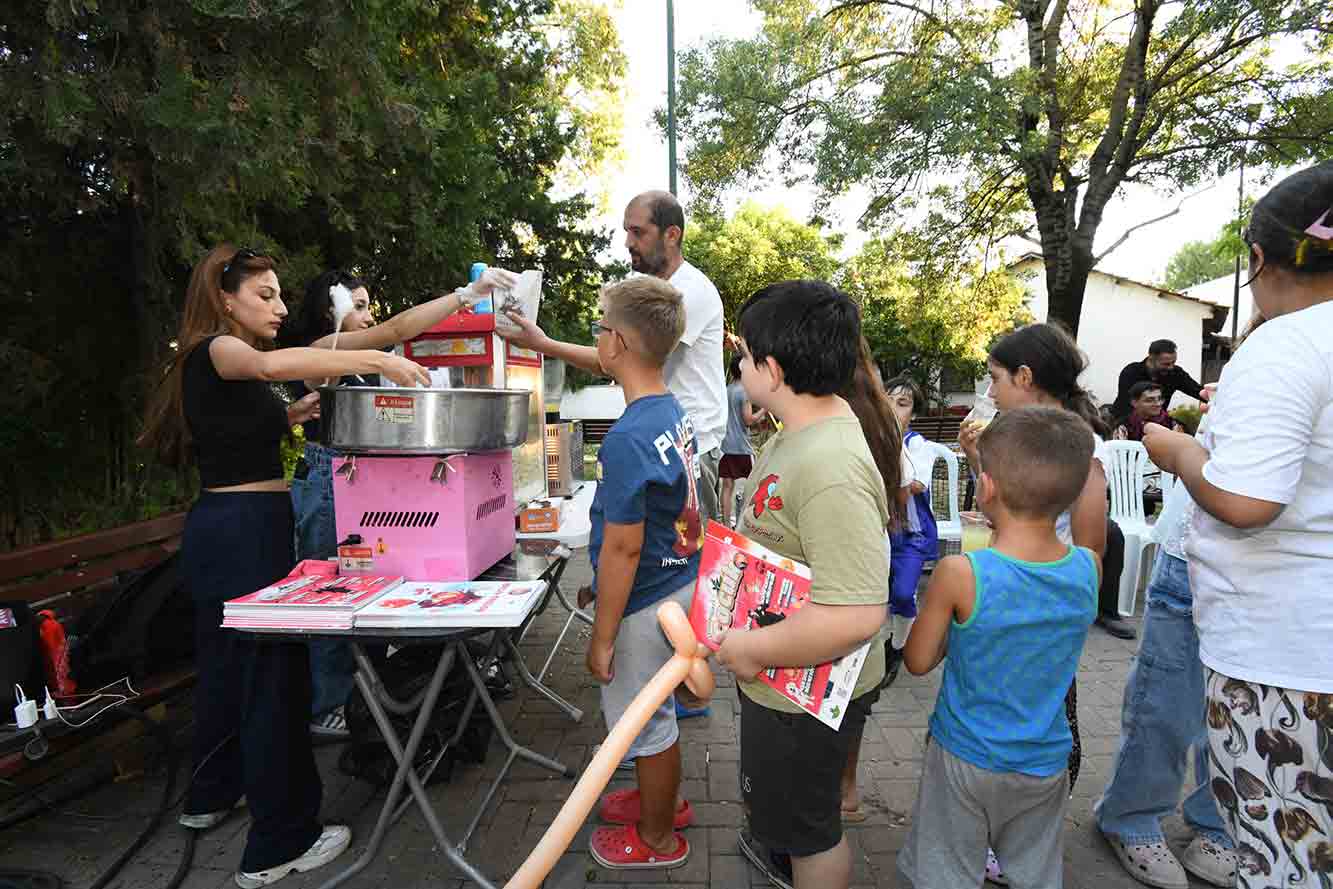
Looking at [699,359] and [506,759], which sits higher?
[699,359]

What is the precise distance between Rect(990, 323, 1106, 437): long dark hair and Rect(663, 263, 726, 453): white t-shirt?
1094 mm

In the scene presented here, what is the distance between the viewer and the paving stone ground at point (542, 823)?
2.42 meters

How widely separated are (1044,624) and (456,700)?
7.67 feet

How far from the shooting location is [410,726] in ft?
9.59

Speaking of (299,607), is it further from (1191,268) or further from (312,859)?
(1191,268)

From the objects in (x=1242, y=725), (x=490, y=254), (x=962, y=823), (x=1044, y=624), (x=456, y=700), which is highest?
(x=490, y=254)

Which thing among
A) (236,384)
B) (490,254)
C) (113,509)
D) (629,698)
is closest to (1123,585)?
(629,698)

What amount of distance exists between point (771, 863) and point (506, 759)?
1228 mm

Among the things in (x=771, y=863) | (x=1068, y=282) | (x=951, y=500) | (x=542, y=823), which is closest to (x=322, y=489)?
(x=542, y=823)

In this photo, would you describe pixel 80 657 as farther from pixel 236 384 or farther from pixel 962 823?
pixel 962 823

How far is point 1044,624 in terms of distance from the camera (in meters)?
1.73

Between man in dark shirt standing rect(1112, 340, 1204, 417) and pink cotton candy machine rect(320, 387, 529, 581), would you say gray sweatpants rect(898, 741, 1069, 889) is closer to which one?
pink cotton candy machine rect(320, 387, 529, 581)

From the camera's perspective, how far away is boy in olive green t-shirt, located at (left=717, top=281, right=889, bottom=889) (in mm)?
1438

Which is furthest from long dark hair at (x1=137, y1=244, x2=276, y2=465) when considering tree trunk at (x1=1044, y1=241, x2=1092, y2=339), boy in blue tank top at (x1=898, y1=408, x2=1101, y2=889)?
tree trunk at (x1=1044, y1=241, x2=1092, y2=339)
